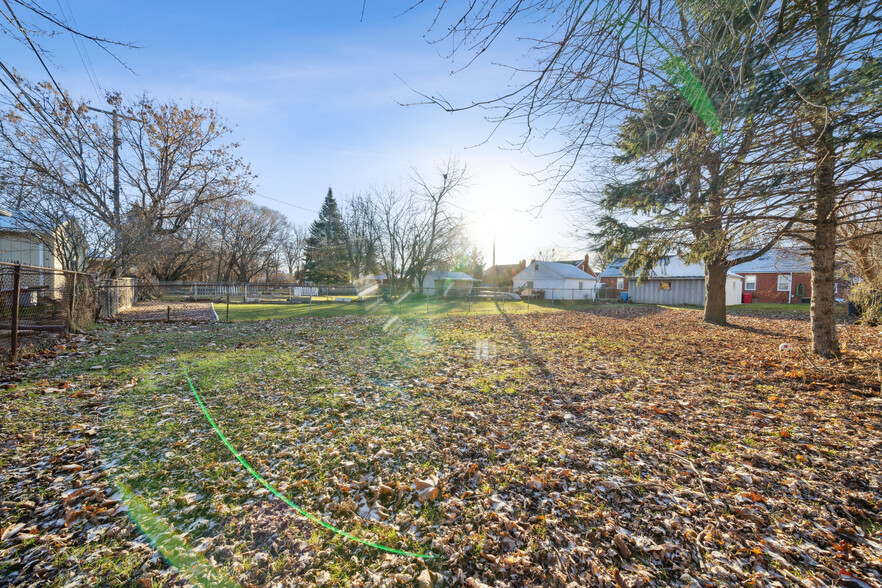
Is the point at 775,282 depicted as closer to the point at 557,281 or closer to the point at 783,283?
the point at 783,283

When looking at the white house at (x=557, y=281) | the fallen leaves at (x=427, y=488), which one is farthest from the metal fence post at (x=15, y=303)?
the white house at (x=557, y=281)

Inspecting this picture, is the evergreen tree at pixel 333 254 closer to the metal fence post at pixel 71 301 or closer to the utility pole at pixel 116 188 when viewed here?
the utility pole at pixel 116 188

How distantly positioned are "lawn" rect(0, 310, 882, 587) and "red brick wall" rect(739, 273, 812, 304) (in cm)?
2879

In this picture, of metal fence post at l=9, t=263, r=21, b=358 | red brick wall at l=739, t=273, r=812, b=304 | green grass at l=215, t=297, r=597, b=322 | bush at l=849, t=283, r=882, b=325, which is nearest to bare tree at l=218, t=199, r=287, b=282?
green grass at l=215, t=297, r=597, b=322

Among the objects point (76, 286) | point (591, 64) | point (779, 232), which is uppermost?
point (591, 64)

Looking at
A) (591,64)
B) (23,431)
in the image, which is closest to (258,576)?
(23,431)

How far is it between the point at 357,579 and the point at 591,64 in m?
4.09

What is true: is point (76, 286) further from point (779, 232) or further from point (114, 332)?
point (779, 232)

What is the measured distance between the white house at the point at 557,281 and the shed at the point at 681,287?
5.33 metres

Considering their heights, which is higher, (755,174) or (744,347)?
(755,174)

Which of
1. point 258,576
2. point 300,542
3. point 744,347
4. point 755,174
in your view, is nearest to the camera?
point 258,576

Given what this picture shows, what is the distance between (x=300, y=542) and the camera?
245 centimetres

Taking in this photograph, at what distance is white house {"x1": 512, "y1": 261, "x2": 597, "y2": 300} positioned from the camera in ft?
118

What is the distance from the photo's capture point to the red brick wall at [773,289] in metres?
27.4
